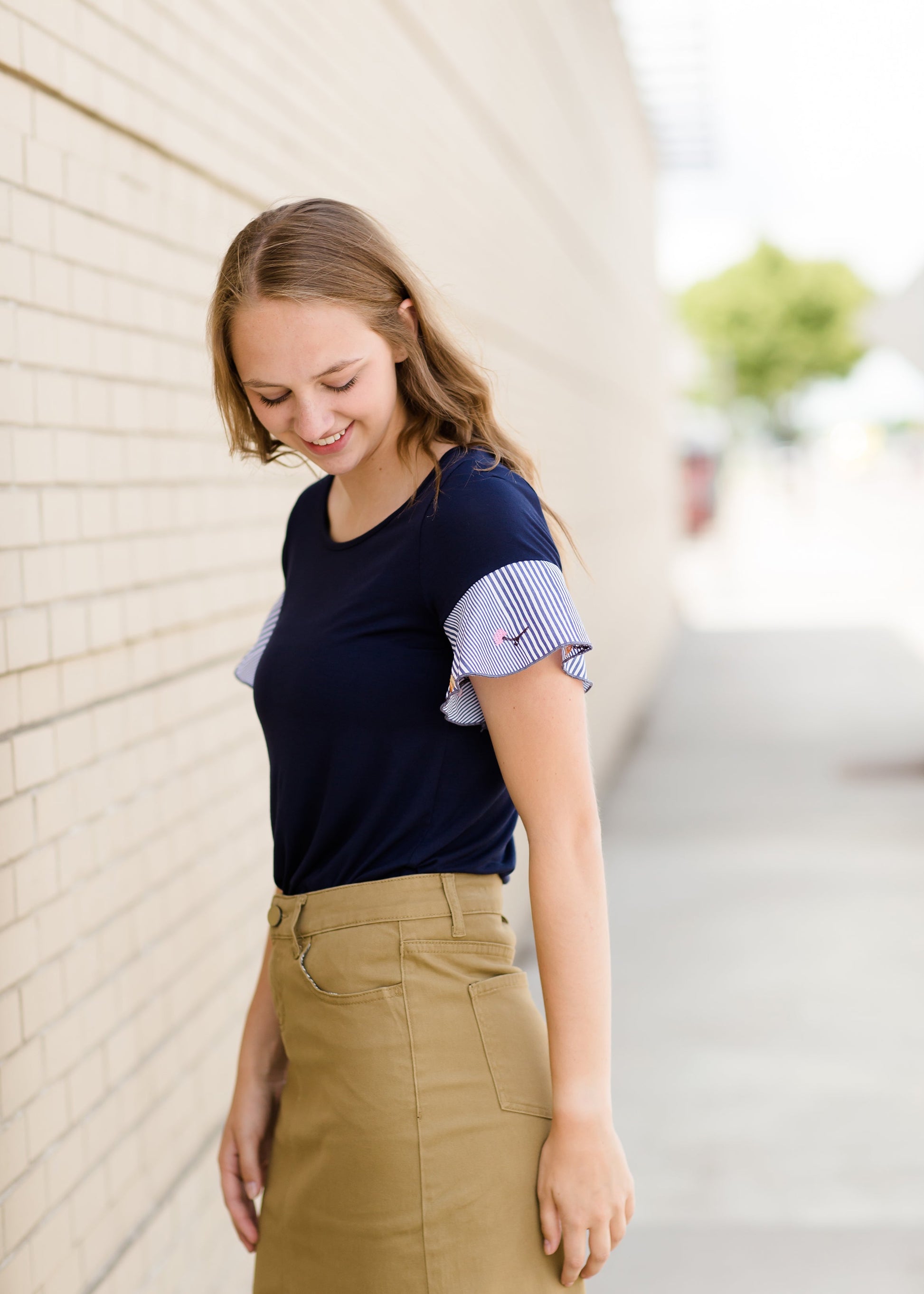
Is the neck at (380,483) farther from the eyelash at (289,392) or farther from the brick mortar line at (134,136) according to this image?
the brick mortar line at (134,136)

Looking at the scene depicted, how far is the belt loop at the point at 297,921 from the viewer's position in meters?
1.55

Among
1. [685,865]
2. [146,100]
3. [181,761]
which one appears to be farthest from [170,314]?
[685,865]

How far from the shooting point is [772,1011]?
16.5 feet

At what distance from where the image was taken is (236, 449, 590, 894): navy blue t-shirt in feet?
4.52

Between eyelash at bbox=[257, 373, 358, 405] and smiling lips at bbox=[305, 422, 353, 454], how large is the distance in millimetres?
40

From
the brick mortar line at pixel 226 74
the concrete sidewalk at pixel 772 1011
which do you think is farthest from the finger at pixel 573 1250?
the concrete sidewalk at pixel 772 1011

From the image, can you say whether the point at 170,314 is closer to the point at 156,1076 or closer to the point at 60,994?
the point at 60,994

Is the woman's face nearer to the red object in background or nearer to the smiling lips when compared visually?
the smiling lips

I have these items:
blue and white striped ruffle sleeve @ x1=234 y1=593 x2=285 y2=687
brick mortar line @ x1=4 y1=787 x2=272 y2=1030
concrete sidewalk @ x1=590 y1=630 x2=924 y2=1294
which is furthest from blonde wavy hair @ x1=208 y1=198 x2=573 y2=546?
concrete sidewalk @ x1=590 y1=630 x2=924 y2=1294

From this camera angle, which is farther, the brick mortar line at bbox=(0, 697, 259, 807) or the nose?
the brick mortar line at bbox=(0, 697, 259, 807)

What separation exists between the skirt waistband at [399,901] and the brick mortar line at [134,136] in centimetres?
127

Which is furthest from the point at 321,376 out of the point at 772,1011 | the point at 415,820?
the point at 772,1011

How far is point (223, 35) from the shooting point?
110 inches

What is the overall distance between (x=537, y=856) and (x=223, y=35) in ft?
6.81
